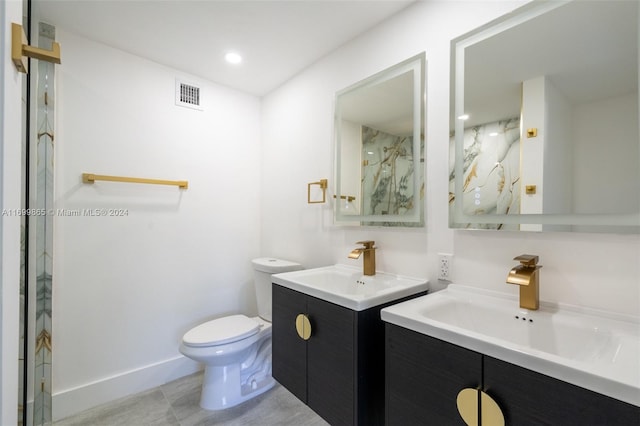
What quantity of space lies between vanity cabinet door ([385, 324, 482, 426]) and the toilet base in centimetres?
125

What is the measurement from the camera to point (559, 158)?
109cm

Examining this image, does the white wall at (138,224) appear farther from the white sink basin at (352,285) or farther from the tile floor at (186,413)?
the white sink basin at (352,285)

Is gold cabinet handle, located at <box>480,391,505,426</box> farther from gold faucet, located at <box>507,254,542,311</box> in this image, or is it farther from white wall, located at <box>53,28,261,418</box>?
white wall, located at <box>53,28,261,418</box>

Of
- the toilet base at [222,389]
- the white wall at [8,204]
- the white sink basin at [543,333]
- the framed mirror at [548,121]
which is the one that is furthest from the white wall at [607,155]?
the toilet base at [222,389]

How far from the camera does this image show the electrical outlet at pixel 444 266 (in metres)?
1.38

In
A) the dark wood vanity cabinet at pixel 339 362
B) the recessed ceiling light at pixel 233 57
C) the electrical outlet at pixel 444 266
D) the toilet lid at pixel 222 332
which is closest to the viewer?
the dark wood vanity cabinet at pixel 339 362

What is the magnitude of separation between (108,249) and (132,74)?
123 cm

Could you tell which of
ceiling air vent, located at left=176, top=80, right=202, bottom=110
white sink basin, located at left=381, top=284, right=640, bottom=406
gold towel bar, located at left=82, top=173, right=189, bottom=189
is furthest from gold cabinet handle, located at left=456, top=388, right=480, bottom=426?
ceiling air vent, located at left=176, top=80, right=202, bottom=110

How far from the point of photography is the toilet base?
189cm

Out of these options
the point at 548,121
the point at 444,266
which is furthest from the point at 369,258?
the point at 548,121

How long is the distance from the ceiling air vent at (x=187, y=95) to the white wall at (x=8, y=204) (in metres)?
1.69

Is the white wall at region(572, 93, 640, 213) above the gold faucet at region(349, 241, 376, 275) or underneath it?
above

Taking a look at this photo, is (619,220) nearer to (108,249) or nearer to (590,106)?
(590,106)

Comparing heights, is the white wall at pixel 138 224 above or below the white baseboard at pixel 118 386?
above
